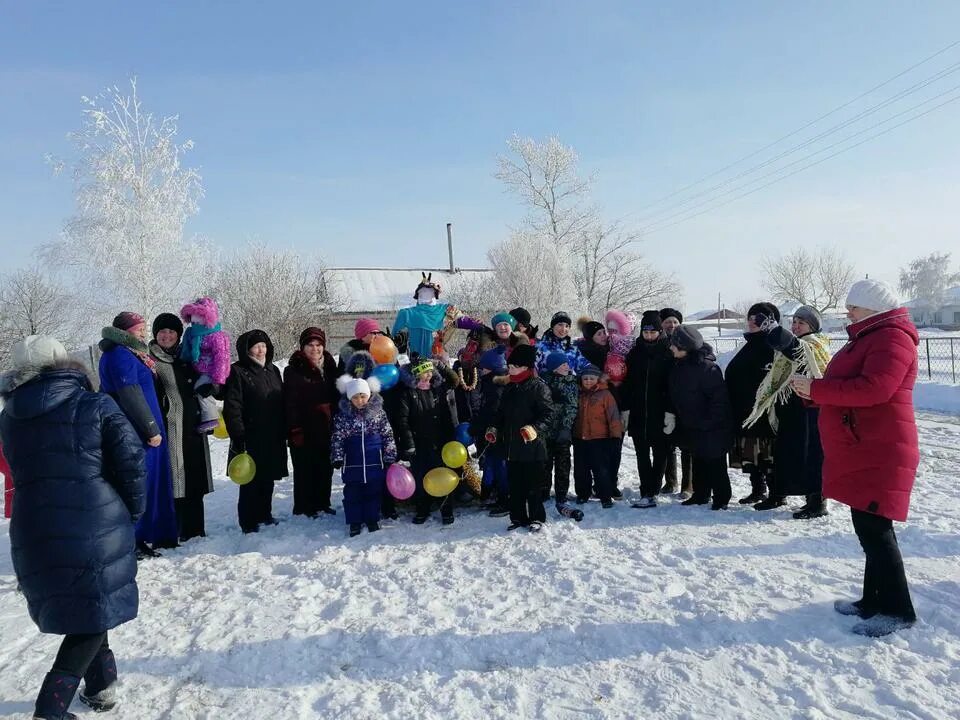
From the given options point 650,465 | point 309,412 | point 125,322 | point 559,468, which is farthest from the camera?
point 650,465

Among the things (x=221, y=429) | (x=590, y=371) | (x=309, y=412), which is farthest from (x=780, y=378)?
(x=221, y=429)

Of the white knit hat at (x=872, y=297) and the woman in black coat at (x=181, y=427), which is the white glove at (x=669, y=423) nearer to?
the white knit hat at (x=872, y=297)

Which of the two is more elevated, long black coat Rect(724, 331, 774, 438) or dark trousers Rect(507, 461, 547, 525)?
long black coat Rect(724, 331, 774, 438)

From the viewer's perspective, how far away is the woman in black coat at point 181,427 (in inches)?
201

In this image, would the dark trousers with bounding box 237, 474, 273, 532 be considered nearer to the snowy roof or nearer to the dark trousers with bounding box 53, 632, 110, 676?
the dark trousers with bounding box 53, 632, 110, 676

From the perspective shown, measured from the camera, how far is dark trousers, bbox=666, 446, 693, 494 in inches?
244

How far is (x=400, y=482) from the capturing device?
209 inches

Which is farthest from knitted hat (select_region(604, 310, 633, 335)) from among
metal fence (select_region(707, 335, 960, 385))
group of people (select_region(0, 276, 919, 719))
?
metal fence (select_region(707, 335, 960, 385))

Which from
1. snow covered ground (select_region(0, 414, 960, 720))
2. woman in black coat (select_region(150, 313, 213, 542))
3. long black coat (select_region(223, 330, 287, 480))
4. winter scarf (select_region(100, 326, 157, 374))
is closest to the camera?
snow covered ground (select_region(0, 414, 960, 720))

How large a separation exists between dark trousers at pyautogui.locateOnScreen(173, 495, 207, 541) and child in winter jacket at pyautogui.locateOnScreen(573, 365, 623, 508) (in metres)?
3.53

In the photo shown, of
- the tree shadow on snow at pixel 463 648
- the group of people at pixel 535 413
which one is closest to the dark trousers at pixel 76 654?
the tree shadow on snow at pixel 463 648

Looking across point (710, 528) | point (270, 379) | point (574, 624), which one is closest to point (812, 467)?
point (710, 528)

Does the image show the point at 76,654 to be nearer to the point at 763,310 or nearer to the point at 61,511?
the point at 61,511

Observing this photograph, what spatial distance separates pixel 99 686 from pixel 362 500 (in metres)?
2.66
